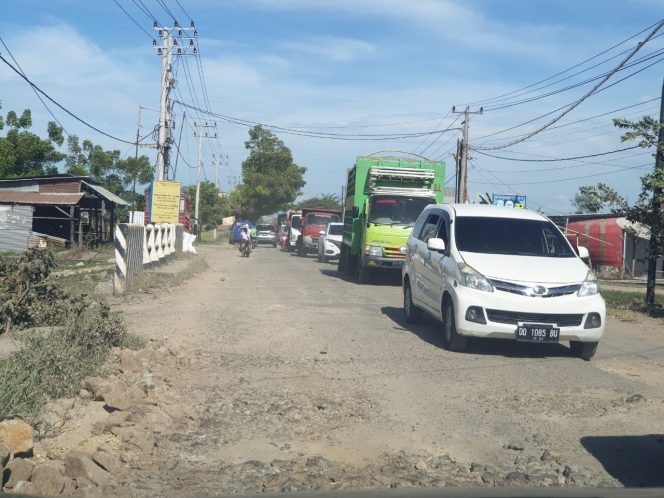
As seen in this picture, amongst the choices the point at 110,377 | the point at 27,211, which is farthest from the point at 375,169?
the point at 27,211

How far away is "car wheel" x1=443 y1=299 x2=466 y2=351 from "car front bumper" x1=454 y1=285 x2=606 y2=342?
235 mm

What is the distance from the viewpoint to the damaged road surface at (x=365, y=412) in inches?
208

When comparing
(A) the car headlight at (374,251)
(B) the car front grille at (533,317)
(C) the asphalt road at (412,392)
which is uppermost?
(A) the car headlight at (374,251)

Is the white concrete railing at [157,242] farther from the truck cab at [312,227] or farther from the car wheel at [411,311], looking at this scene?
the truck cab at [312,227]

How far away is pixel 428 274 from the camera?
37.3ft

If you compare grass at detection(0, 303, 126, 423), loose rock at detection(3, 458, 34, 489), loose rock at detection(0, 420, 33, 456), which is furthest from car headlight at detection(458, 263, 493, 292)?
loose rock at detection(3, 458, 34, 489)

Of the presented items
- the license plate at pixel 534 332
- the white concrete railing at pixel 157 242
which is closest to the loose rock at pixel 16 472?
the license plate at pixel 534 332

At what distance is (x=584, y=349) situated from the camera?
968cm

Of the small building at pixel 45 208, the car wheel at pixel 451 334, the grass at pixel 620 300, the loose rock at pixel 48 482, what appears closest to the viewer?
the loose rock at pixel 48 482

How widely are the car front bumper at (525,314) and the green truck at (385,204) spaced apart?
9.95 m

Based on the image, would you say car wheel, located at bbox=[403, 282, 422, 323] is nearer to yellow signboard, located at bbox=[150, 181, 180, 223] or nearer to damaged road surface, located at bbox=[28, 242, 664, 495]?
damaged road surface, located at bbox=[28, 242, 664, 495]

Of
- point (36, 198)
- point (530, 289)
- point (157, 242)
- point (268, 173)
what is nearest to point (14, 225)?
point (36, 198)

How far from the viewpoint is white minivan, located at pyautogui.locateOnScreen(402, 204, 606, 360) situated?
369 inches

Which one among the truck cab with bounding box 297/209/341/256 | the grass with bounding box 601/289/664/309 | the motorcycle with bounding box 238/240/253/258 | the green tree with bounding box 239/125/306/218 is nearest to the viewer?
the grass with bounding box 601/289/664/309
